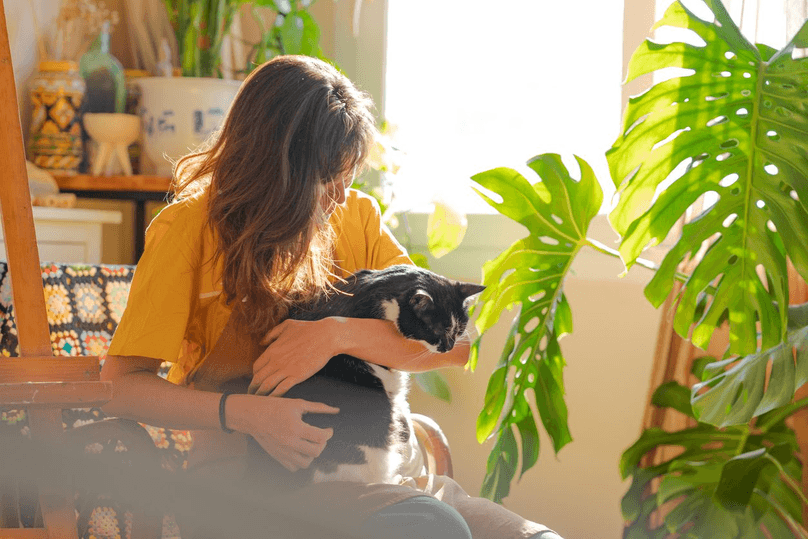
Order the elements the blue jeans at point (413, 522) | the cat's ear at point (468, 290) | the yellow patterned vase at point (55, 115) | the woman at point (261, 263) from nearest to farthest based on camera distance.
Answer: the blue jeans at point (413, 522) < the woman at point (261, 263) < the cat's ear at point (468, 290) < the yellow patterned vase at point (55, 115)

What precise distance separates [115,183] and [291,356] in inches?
52.7

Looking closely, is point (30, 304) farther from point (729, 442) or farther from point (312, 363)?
point (729, 442)

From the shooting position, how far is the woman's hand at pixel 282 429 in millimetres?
1009

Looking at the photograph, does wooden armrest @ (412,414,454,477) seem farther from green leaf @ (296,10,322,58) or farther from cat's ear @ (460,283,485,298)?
green leaf @ (296,10,322,58)

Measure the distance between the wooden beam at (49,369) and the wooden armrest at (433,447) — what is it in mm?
620

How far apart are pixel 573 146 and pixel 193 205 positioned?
53.3 inches

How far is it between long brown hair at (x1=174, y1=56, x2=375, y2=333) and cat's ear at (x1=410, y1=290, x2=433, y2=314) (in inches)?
6.8

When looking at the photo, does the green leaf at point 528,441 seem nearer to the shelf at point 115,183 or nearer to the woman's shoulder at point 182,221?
the woman's shoulder at point 182,221

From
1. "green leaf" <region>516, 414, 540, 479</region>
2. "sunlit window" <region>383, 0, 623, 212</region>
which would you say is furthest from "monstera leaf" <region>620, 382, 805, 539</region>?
"sunlit window" <region>383, 0, 623, 212</region>

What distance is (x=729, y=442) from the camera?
4.53 ft

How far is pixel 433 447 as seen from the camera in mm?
1398

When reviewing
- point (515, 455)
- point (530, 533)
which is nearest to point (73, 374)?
point (530, 533)

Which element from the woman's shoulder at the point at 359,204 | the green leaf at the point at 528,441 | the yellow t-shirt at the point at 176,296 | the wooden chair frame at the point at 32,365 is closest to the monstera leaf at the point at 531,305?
the green leaf at the point at 528,441

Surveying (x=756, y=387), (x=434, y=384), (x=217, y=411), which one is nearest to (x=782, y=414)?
(x=756, y=387)
